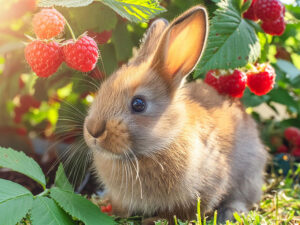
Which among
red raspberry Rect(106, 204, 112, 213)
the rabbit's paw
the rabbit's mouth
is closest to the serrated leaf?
the rabbit's mouth

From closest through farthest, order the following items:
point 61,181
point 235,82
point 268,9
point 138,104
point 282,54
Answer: point 138,104
point 61,181
point 268,9
point 235,82
point 282,54

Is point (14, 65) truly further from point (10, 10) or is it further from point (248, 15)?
point (248, 15)

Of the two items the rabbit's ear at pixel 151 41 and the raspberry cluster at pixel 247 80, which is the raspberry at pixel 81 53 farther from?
the raspberry cluster at pixel 247 80

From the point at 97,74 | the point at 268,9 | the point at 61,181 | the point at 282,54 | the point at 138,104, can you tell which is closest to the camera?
the point at 138,104

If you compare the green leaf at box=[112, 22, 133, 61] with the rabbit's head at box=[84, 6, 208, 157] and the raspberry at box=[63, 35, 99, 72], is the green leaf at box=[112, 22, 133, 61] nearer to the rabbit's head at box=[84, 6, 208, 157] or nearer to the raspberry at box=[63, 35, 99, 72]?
the rabbit's head at box=[84, 6, 208, 157]

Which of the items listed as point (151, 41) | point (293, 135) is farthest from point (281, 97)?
point (151, 41)

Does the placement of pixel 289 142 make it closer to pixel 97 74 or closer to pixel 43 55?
pixel 97 74

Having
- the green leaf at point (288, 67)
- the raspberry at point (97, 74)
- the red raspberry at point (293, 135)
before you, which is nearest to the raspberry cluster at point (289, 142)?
the red raspberry at point (293, 135)
